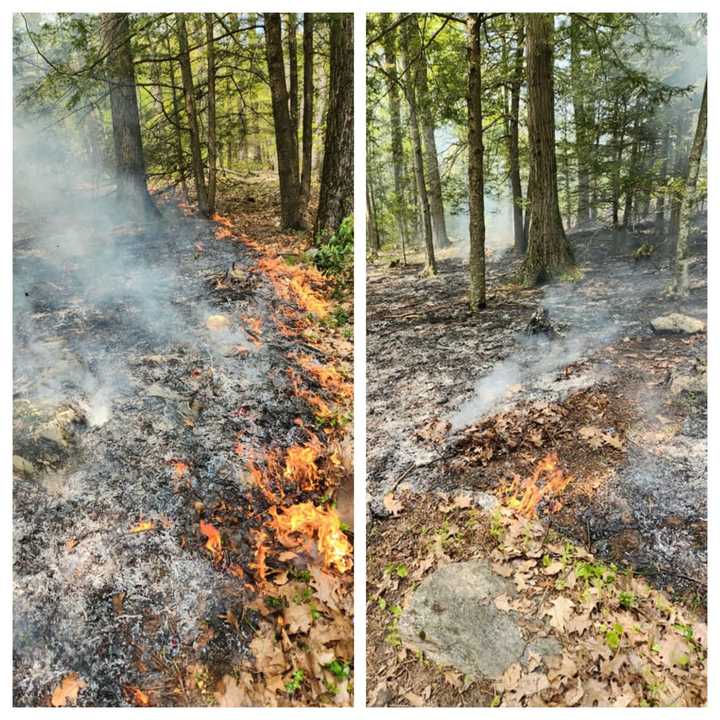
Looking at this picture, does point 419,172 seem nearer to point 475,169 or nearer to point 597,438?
point 475,169

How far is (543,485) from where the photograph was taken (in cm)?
234

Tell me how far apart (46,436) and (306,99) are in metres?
1.99

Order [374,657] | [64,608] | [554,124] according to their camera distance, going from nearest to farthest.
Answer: [64,608] < [374,657] < [554,124]

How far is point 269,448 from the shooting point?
2336 millimetres

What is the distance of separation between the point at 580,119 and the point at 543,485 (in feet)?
5.76

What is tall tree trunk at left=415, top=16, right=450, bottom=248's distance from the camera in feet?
8.14

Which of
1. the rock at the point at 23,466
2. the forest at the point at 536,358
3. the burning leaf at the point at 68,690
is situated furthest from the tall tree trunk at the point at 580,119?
the burning leaf at the point at 68,690

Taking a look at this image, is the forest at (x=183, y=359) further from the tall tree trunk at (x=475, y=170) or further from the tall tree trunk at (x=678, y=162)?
the tall tree trunk at (x=678, y=162)

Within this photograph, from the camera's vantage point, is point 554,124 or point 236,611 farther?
point 554,124

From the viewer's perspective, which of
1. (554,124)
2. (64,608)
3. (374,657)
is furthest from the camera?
(554,124)

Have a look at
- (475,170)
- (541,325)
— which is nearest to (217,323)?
(475,170)

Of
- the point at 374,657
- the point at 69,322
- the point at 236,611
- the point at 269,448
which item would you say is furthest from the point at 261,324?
the point at 374,657

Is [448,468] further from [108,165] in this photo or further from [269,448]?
[108,165]

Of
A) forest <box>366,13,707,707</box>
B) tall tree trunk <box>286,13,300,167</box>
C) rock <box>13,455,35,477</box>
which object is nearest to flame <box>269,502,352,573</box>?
forest <box>366,13,707,707</box>
